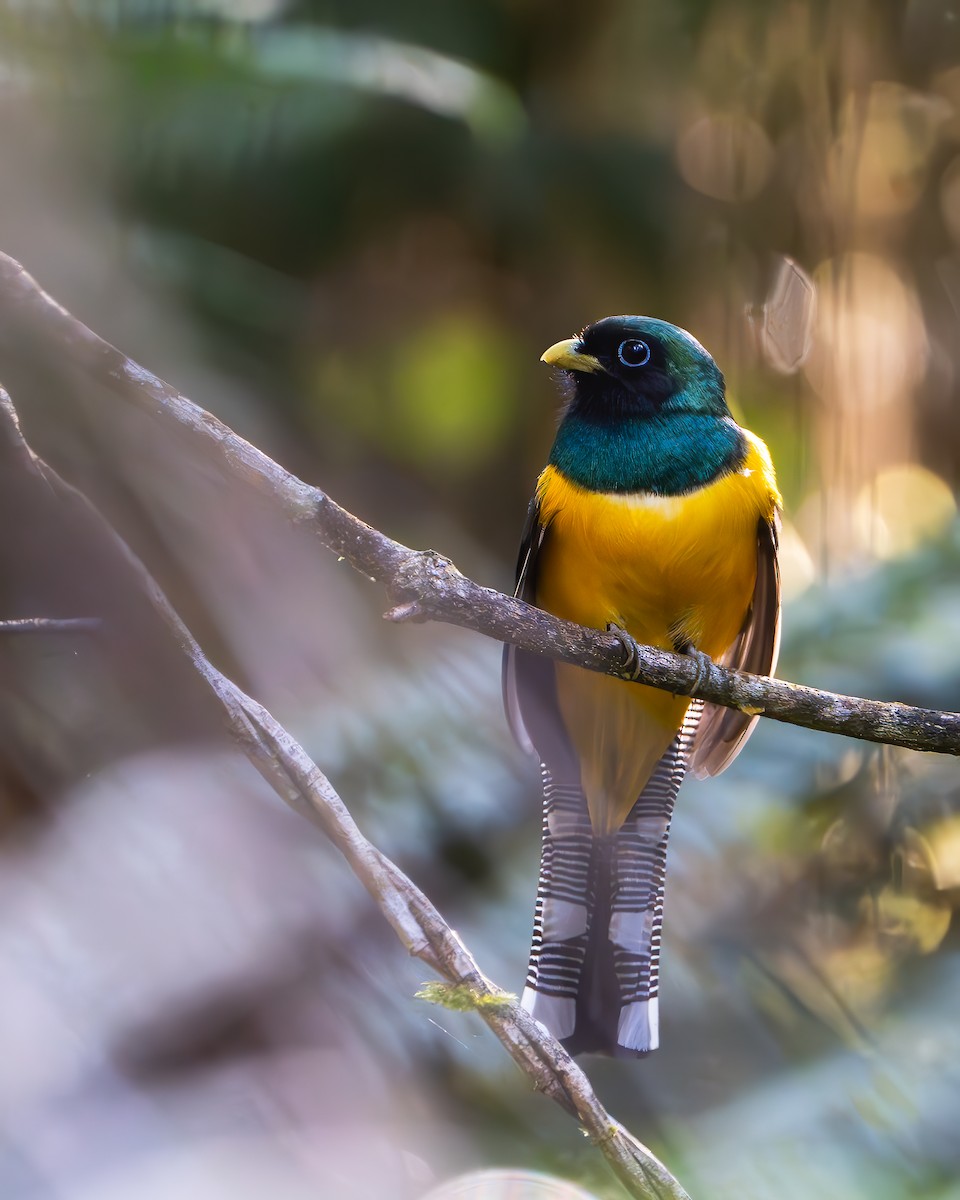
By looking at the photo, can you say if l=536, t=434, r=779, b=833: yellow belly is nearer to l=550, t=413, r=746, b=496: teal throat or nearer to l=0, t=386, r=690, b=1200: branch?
l=550, t=413, r=746, b=496: teal throat

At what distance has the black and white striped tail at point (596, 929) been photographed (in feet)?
3.76

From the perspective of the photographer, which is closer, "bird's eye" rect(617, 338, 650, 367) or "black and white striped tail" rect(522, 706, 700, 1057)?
"black and white striped tail" rect(522, 706, 700, 1057)

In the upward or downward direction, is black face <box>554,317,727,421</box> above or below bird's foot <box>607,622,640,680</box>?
above

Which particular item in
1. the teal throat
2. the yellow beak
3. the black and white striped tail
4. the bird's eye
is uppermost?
the bird's eye

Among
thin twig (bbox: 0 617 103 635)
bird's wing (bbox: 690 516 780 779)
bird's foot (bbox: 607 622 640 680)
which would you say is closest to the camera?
thin twig (bbox: 0 617 103 635)

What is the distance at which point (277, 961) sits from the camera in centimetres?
97

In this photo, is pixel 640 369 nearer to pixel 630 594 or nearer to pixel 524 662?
pixel 630 594

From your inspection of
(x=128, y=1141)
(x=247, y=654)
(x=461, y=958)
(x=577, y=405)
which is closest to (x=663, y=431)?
(x=577, y=405)

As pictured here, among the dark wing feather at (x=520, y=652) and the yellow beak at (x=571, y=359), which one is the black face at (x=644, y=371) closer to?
the yellow beak at (x=571, y=359)

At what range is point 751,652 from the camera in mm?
1444

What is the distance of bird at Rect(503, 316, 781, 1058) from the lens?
1.25 metres

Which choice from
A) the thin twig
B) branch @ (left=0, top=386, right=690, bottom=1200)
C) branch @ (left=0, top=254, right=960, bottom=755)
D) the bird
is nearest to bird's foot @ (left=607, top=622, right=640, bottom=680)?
branch @ (left=0, top=254, right=960, bottom=755)

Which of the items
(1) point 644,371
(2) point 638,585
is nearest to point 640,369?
(1) point 644,371

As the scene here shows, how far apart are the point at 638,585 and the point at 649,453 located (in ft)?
0.49
